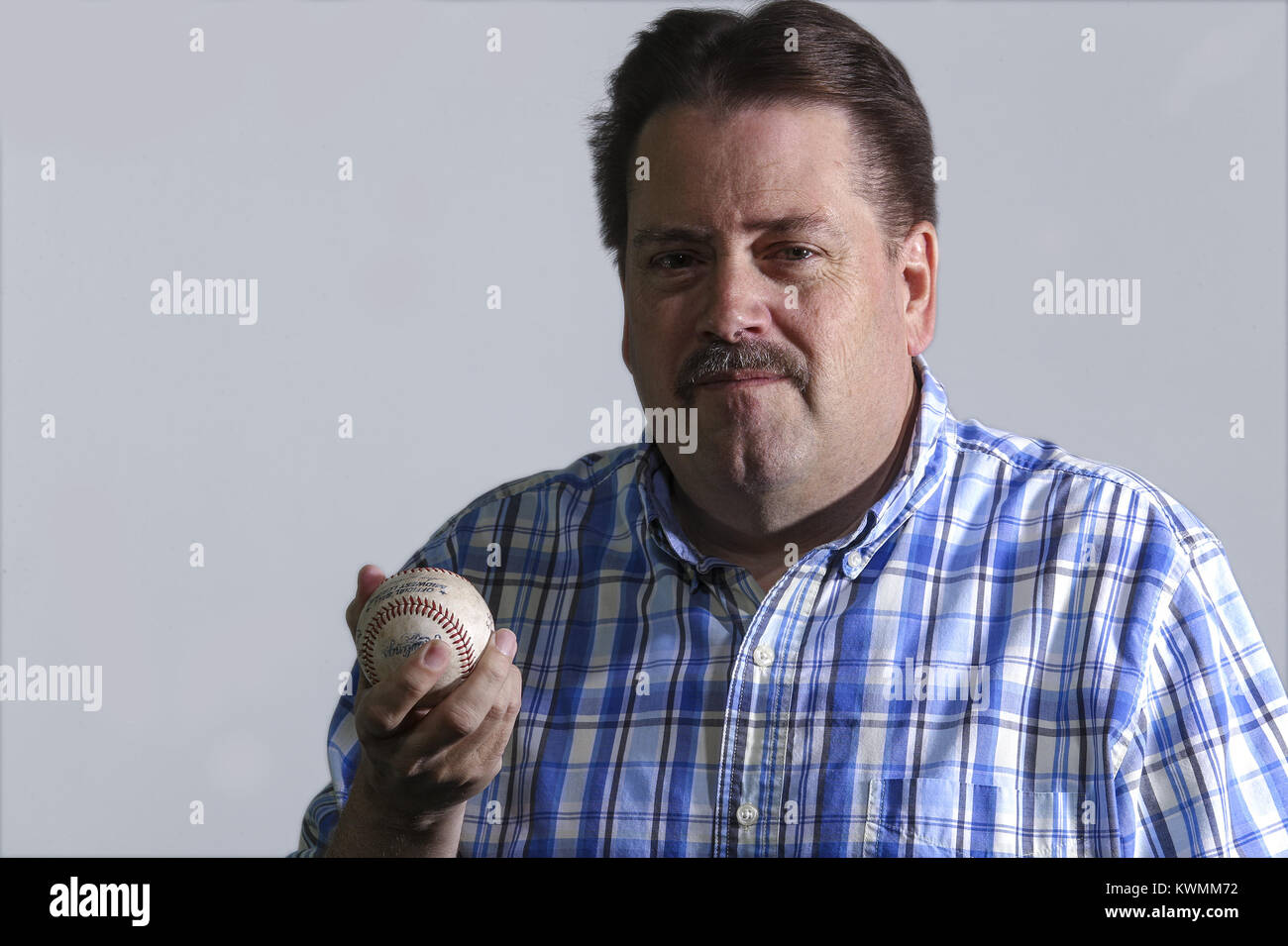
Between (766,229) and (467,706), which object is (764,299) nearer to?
(766,229)

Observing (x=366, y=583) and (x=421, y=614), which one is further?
(x=366, y=583)

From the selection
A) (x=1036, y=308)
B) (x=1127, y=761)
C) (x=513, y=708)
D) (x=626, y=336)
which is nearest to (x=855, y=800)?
(x=1127, y=761)

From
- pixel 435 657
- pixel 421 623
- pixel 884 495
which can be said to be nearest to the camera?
pixel 435 657

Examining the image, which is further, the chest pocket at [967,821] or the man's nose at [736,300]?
the man's nose at [736,300]

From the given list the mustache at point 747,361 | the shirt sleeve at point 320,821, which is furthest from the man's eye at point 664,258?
the shirt sleeve at point 320,821

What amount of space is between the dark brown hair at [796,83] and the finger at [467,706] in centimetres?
102

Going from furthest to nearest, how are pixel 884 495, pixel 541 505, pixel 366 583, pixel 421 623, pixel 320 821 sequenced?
1. pixel 541 505
2. pixel 320 821
3. pixel 884 495
4. pixel 366 583
5. pixel 421 623

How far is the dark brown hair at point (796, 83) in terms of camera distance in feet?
7.82

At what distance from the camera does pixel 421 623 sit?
82.7 inches

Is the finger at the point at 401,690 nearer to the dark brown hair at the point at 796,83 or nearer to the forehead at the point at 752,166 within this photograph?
the forehead at the point at 752,166

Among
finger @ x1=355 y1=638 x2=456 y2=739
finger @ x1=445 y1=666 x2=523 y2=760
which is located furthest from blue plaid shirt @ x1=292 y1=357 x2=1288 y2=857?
finger @ x1=355 y1=638 x2=456 y2=739

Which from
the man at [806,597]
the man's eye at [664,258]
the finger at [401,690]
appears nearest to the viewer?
the finger at [401,690]

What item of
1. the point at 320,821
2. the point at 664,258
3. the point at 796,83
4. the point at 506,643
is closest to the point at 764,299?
the point at 664,258

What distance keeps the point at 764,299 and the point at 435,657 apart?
839 mm
